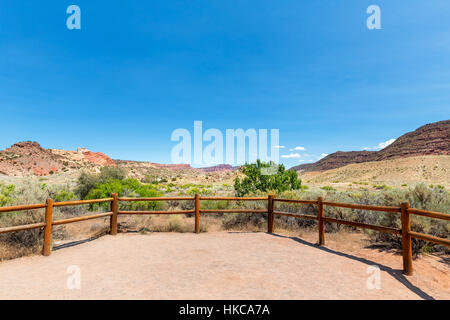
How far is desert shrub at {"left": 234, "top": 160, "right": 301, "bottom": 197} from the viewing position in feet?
53.3

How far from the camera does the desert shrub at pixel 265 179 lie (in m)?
16.2

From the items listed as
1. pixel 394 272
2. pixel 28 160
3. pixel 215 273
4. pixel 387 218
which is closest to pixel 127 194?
pixel 215 273

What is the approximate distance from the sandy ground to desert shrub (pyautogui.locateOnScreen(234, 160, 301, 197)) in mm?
8498

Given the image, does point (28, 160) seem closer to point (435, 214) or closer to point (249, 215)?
point (249, 215)

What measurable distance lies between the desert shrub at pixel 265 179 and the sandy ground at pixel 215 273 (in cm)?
850

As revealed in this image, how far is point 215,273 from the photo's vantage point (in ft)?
17.0

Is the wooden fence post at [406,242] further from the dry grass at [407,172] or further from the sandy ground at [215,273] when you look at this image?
the dry grass at [407,172]

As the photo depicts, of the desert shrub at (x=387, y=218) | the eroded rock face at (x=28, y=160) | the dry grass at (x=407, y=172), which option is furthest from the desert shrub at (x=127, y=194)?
the eroded rock face at (x=28, y=160)

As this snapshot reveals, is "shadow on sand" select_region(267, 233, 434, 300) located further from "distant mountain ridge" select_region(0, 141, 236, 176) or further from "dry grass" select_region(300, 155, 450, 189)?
"distant mountain ridge" select_region(0, 141, 236, 176)

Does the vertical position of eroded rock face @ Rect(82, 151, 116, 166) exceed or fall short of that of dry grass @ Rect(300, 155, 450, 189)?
it exceeds it

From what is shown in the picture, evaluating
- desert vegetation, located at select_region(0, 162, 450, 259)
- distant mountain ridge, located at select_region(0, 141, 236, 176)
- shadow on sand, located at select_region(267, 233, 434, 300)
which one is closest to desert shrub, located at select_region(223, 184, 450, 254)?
desert vegetation, located at select_region(0, 162, 450, 259)

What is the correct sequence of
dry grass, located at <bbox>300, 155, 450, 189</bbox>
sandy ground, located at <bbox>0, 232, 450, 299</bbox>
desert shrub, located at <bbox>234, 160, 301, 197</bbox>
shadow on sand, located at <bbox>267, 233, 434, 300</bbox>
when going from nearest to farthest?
sandy ground, located at <bbox>0, 232, 450, 299</bbox> < shadow on sand, located at <bbox>267, 233, 434, 300</bbox> < desert shrub, located at <bbox>234, 160, 301, 197</bbox> < dry grass, located at <bbox>300, 155, 450, 189</bbox>
